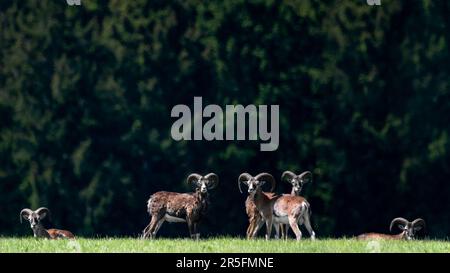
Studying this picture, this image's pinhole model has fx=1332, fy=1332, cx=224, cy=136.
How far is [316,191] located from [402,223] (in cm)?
169

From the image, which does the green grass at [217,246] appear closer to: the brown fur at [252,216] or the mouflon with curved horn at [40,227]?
the mouflon with curved horn at [40,227]

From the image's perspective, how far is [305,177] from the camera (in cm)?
2420

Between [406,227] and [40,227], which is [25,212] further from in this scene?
[406,227]

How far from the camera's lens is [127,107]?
24.7 meters

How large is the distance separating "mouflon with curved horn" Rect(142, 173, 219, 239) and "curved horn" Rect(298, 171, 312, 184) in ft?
Result: 5.00

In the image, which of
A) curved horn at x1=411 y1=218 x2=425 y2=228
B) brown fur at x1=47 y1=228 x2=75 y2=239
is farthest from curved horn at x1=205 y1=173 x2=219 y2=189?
curved horn at x1=411 y1=218 x2=425 y2=228

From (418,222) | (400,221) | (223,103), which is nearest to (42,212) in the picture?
(223,103)

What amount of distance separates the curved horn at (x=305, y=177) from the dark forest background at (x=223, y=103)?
28 centimetres

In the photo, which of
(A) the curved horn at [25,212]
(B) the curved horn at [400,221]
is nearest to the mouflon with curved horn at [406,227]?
(B) the curved horn at [400,221]

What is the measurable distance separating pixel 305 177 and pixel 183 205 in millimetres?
2282

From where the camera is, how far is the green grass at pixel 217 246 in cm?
2131

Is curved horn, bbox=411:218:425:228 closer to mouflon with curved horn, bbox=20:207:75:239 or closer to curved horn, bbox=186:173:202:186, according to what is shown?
curved horn, bbox=186:173:202:186
